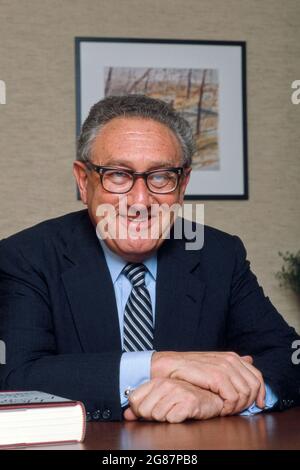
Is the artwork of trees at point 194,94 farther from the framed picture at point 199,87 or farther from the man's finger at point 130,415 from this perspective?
the man's finger at point 130,415

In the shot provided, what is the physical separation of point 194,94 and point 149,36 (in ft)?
1.25

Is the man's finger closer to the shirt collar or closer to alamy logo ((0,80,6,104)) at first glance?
the shirt collar

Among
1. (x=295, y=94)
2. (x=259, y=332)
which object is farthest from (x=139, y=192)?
(x=295, y=94)

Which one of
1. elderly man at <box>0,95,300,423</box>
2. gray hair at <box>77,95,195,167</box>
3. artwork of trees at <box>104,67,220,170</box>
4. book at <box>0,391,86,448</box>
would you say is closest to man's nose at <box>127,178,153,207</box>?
elderly man at <box>0,95,300,423</box>

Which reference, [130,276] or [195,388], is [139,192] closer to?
[130,276]

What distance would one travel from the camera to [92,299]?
2.09 metres

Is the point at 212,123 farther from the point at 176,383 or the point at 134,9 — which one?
the point at 176,383

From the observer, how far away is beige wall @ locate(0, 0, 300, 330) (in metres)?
3.73

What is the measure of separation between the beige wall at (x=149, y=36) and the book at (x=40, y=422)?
8.32 feet

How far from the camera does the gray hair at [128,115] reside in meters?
2.15

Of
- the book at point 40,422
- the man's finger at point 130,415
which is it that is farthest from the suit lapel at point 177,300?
the book at point 40,422

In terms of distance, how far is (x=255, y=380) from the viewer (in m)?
1.68
